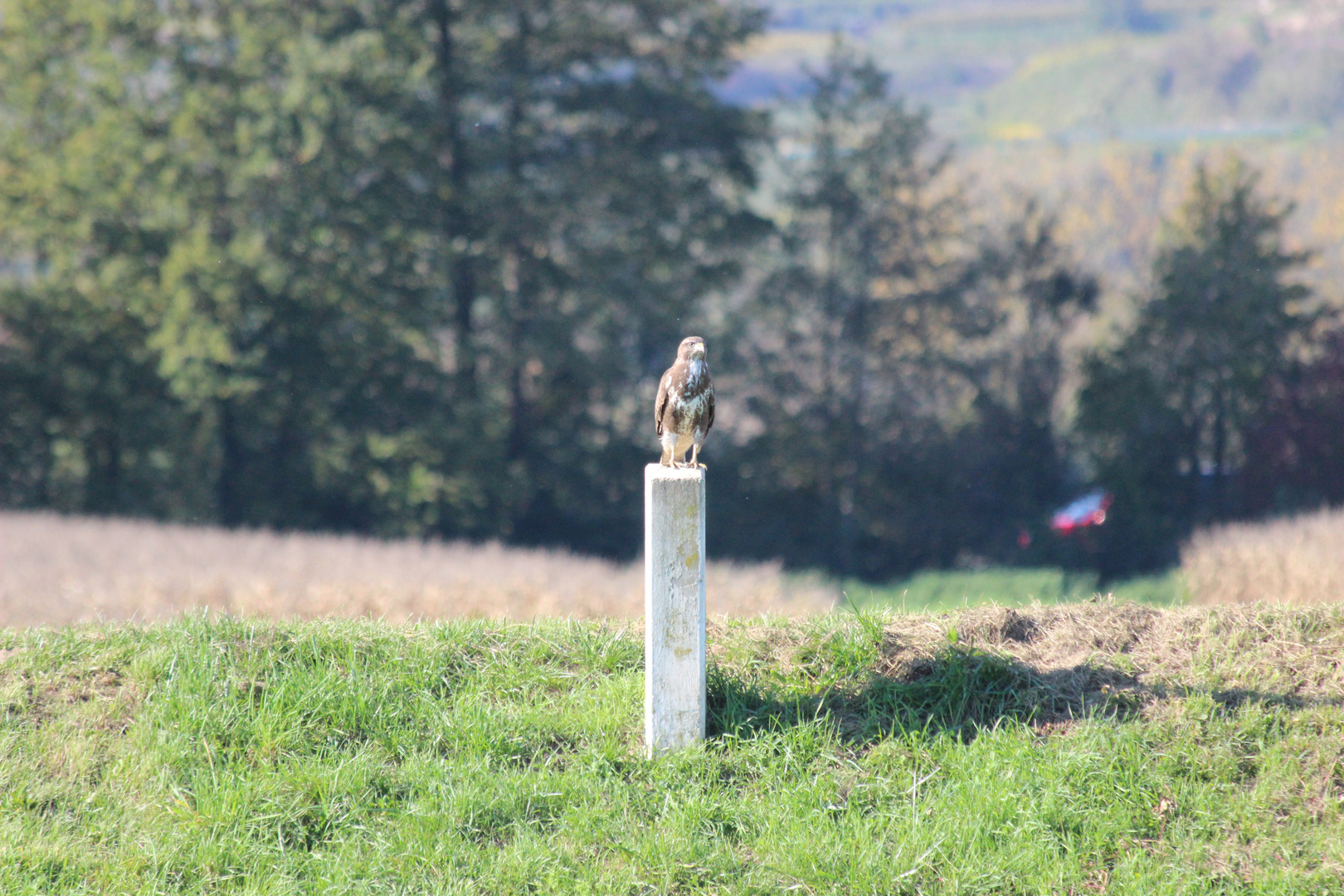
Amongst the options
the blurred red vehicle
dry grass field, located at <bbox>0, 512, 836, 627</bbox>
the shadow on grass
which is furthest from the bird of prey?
the blurred red vehicle

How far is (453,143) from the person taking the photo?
25.4 metres

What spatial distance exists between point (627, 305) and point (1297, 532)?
580 inches

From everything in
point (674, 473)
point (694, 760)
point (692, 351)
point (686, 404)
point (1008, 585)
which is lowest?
point (1008, 585)

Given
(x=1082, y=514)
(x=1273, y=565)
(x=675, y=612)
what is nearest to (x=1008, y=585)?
(x=1082, y=514)

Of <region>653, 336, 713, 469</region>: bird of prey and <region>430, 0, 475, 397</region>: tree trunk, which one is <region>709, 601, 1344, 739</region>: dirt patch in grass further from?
<region>430, 0, 475, 397</region>: tree trunk

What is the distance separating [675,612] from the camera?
4.42 meters

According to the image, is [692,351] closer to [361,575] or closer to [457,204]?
[361,575]

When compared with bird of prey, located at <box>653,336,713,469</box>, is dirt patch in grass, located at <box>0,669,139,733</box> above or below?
below

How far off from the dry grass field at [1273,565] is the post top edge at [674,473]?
10.8 metres

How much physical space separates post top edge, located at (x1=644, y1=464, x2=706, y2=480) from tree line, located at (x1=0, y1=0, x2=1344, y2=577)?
1907 cm

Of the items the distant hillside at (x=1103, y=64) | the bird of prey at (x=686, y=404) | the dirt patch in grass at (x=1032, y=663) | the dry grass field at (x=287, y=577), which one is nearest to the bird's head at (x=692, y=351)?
the bird of prey at (x=686, y=404)

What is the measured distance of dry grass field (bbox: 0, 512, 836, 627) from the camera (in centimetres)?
1138

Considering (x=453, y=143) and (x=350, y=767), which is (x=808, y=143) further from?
(x=350, y=767)

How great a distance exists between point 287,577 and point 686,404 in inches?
431
